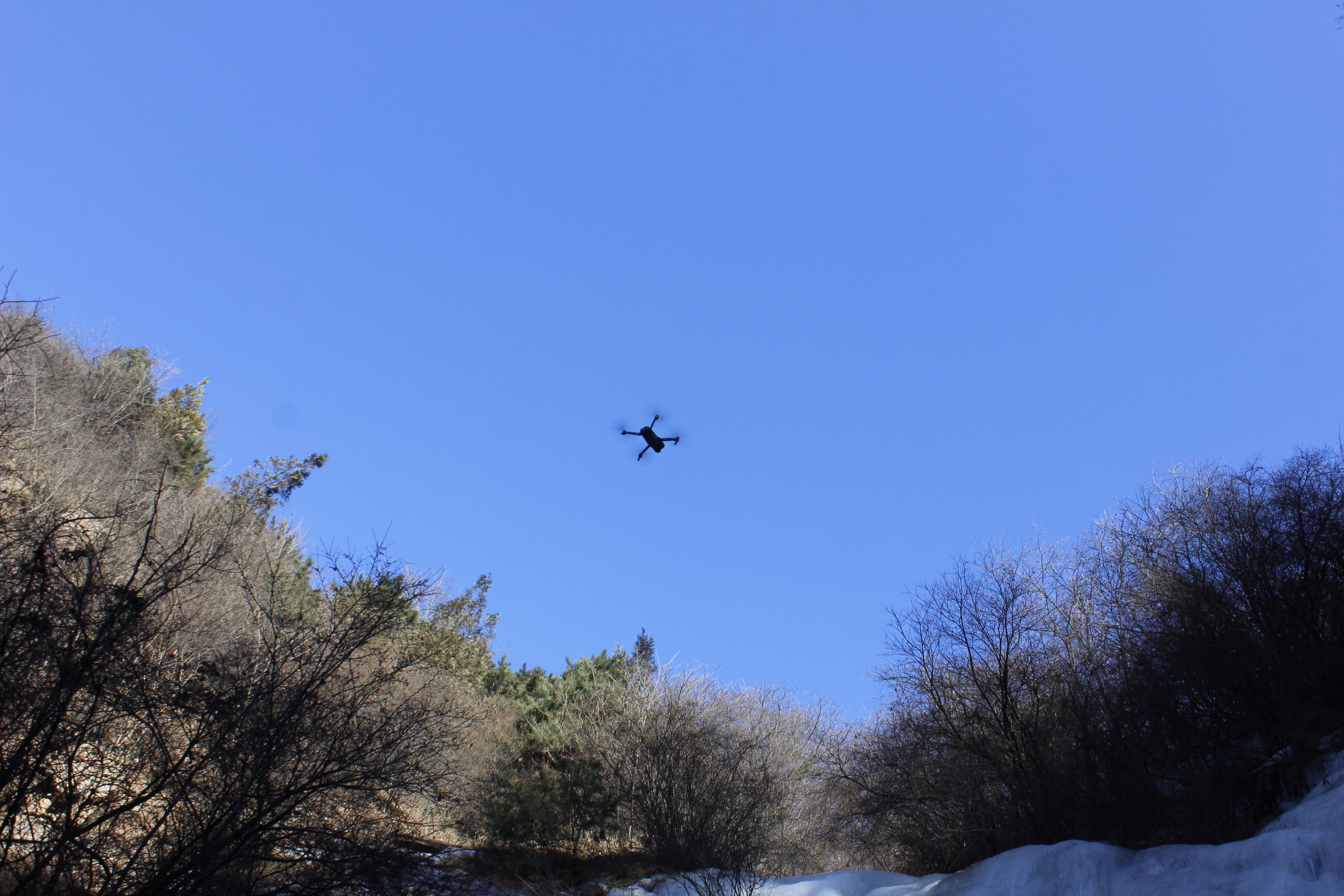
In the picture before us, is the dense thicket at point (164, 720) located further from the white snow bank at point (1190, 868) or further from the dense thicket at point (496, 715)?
the white snow bank at point (1190, 868)

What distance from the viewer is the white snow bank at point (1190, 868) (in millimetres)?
11383

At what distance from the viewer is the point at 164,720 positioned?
1024 cm

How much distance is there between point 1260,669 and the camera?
1709 centimetres

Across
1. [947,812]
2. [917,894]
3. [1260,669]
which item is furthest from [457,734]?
[1260,669]

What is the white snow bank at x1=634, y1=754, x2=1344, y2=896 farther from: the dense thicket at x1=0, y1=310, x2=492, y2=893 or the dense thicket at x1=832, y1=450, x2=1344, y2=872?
the dense thicket at x1=0, y1=310, x2=492, y2=893

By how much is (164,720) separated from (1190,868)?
16.3 meters

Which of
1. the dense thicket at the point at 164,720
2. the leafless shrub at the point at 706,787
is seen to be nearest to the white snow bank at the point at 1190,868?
the leafless shrub at the point at 706,787

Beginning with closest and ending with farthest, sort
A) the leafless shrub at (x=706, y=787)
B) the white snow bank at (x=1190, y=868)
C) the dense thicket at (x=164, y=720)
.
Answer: the dense thicket at (x=164, y=720) → the white snow bank at (x=1190, y=868) → the leafless shrub at (x=706, y=787)

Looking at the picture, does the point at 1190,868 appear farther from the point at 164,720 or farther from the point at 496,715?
the point at 496,715

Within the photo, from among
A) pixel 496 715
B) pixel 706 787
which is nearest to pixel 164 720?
pixel 706 787

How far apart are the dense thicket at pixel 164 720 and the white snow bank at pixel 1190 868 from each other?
36.8 ft

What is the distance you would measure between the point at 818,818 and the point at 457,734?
1377 centimetres

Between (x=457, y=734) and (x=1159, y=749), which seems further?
(x=457, y=734)

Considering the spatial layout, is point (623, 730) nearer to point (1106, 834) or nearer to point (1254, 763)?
point (1106, 834)
